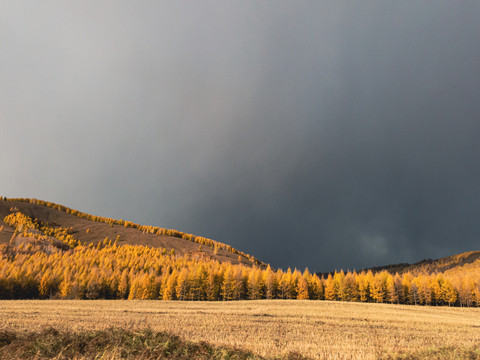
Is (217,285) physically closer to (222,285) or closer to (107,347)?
(222,285)

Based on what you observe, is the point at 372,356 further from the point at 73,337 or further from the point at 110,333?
the point at 73,337

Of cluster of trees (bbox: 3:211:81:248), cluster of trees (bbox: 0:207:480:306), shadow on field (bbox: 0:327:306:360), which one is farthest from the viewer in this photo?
cluster of trees (bbox: 3:211:81:248)

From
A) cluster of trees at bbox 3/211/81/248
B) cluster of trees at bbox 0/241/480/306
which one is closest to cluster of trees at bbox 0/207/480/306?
cluster of trees at bbox 0/241/480/306

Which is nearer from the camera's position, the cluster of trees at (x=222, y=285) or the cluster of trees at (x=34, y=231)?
the cluster of trees at (x=222, y=285)

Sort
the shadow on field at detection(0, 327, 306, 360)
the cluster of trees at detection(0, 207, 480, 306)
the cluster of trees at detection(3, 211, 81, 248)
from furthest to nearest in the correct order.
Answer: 1. the cluster of trees at detection(3, 211, 81, 248)
2. the cluster of trees at detection(0, 207, 480, 306)
3. the shadow on field at detection(0, 327, 306, 360)

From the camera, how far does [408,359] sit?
14336 mm

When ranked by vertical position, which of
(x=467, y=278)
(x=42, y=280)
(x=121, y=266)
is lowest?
(x=42, y=280)

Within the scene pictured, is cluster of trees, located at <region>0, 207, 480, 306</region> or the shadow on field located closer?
the shadow on field

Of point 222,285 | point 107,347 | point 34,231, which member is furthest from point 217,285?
point 34,231

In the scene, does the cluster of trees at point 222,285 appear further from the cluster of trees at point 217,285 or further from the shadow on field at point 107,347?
the shadow on field at point 107,347

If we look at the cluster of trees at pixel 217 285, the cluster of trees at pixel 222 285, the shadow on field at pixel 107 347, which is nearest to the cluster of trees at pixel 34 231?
the cluster of trees at pixel 217 285

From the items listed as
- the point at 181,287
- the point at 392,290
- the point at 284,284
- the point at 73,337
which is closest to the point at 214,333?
the point at 73,337

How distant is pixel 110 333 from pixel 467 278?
432 feet

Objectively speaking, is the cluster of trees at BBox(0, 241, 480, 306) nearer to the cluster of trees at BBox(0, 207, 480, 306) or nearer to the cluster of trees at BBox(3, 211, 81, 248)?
the cluster of trees at BBox(0, 207, 480, 306)
